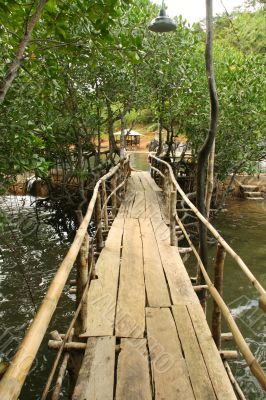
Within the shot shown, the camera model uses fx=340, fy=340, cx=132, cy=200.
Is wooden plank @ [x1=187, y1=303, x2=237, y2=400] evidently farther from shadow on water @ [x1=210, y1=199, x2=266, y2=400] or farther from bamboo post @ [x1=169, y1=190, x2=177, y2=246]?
shadow on water @ [x1=210, y1=199, x2=266, y2=400]

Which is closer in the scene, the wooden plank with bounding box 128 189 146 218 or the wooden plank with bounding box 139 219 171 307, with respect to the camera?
the wooden plank with bounding box 139 219 171 307

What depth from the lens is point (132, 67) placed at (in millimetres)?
10680

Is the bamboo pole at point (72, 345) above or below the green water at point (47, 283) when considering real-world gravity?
above

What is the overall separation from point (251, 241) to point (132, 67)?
26.9 ft

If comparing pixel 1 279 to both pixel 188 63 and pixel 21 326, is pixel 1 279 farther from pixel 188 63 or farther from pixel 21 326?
pixel 188 63

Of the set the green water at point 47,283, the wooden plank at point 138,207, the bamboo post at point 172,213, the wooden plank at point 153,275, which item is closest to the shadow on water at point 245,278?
the green water at point 47,283

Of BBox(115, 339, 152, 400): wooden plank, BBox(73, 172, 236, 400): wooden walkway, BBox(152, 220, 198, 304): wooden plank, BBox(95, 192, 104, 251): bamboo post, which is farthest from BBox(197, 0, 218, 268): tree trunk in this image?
BBox(115, 339, 152, 400): wooden plank

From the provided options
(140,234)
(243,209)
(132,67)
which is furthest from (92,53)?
(243,209)

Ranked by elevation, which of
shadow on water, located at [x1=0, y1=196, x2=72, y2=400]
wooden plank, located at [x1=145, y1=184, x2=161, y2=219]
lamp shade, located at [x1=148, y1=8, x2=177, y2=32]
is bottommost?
shadow on water, located at [x1=0, y1=196, x2=72, y2=400]

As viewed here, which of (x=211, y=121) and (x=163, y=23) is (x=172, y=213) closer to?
(x=211, y=121)

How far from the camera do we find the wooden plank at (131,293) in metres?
3.29

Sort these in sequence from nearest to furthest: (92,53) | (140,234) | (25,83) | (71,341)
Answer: (71,341), (92,53), (25,83), (140,234)

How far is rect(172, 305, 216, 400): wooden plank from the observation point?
2.47 metres

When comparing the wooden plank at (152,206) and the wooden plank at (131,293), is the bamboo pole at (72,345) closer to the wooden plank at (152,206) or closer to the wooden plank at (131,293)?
the wooden plank at (131,293)
